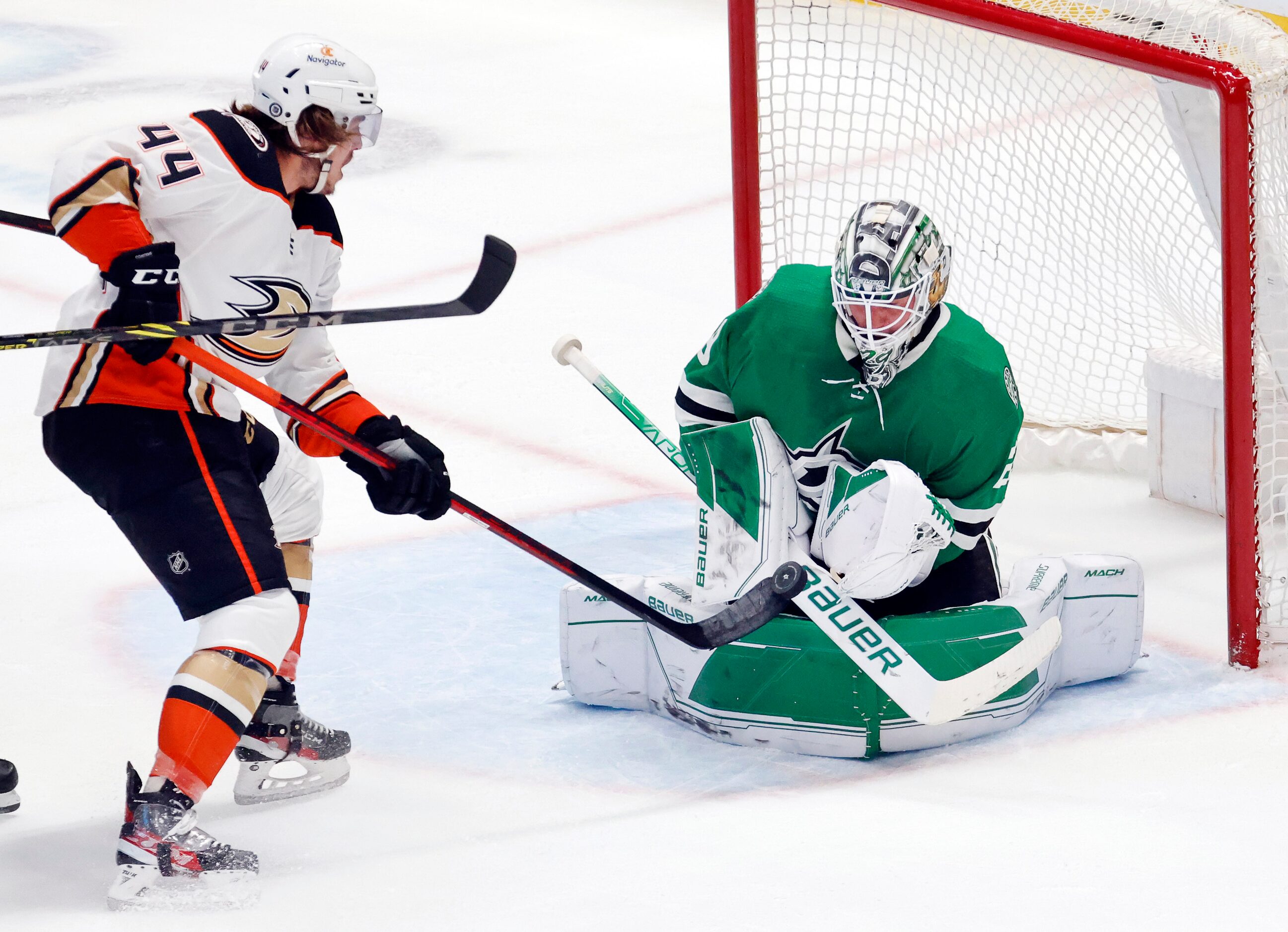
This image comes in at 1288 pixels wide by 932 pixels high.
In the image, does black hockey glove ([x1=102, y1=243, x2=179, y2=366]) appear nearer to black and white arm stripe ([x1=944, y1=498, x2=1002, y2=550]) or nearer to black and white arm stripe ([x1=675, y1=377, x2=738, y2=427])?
black and white arm stripe ([x1=675, y1=377, x2=738, y2=427])

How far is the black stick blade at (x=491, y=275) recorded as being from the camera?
2.48 meters

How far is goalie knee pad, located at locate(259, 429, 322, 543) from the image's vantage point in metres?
2.58

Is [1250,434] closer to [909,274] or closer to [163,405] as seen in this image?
[909,274]

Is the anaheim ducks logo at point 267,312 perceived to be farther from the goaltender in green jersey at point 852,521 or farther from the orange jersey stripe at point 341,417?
the goaltender in green jersey at point 852,521

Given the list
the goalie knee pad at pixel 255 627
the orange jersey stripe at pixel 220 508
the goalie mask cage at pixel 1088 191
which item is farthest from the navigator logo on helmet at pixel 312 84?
the goalie mask cage at pixel 1088 191

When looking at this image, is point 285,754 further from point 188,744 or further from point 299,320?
point 299,320

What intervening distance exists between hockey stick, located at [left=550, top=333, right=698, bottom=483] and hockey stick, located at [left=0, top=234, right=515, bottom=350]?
0.73 metres

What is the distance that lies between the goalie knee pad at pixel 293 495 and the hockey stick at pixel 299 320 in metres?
0.28

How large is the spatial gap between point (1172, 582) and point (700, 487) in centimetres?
118

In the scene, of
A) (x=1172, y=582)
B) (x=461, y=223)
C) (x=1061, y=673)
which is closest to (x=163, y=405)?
(x=1061, y=673)

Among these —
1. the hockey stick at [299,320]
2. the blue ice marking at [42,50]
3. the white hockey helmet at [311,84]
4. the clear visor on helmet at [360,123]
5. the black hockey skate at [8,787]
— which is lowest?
the black hockey skate at [8,787]

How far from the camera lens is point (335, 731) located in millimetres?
2674

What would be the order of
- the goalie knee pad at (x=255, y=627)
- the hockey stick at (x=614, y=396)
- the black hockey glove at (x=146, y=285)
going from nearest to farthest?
the black hockey glove at (x=146, y=285) < the goalie knee pad at (x=255, y=627) < the hockey stick at (x=614, y=396)

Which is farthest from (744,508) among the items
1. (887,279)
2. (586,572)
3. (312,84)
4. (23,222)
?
(23,222)
